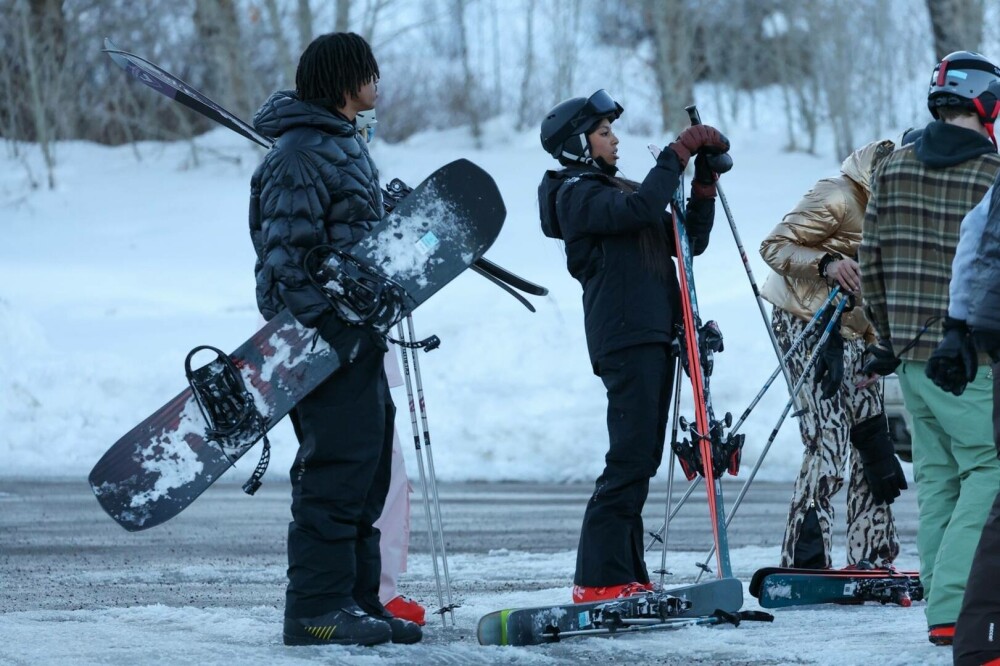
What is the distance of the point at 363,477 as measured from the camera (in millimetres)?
5035

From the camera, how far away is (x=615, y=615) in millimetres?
5176

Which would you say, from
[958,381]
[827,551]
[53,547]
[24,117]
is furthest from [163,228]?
[958,381]

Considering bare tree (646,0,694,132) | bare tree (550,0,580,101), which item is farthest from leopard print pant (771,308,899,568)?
bare tree (550,0,580,101)

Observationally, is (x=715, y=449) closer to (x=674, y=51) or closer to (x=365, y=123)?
(x=365, y=123)

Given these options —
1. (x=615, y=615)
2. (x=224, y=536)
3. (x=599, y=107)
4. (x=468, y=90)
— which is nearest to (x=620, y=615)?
(x=615, y=615)

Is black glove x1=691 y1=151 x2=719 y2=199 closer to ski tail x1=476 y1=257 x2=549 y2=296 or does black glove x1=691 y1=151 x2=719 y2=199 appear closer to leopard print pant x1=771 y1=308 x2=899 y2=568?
ski tail x1=476 y1=257 x2=549 y2=296

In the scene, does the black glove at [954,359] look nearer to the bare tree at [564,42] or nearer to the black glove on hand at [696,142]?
the black glove on hand at [696,142]

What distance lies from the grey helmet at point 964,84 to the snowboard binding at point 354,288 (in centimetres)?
184

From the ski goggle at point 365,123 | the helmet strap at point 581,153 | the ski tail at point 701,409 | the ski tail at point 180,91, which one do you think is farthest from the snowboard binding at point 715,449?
the ski tail at point 180,91

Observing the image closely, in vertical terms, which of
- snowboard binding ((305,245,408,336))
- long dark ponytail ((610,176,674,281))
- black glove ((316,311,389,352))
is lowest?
black glove ((316,311,389,352))

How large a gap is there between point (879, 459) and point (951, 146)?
1644 millimetres

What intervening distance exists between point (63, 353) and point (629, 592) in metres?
11.1

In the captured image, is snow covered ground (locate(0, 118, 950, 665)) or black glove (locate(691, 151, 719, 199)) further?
black glove (locate(691, 151, 719, 199))

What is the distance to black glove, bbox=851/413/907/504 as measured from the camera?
244 inches
